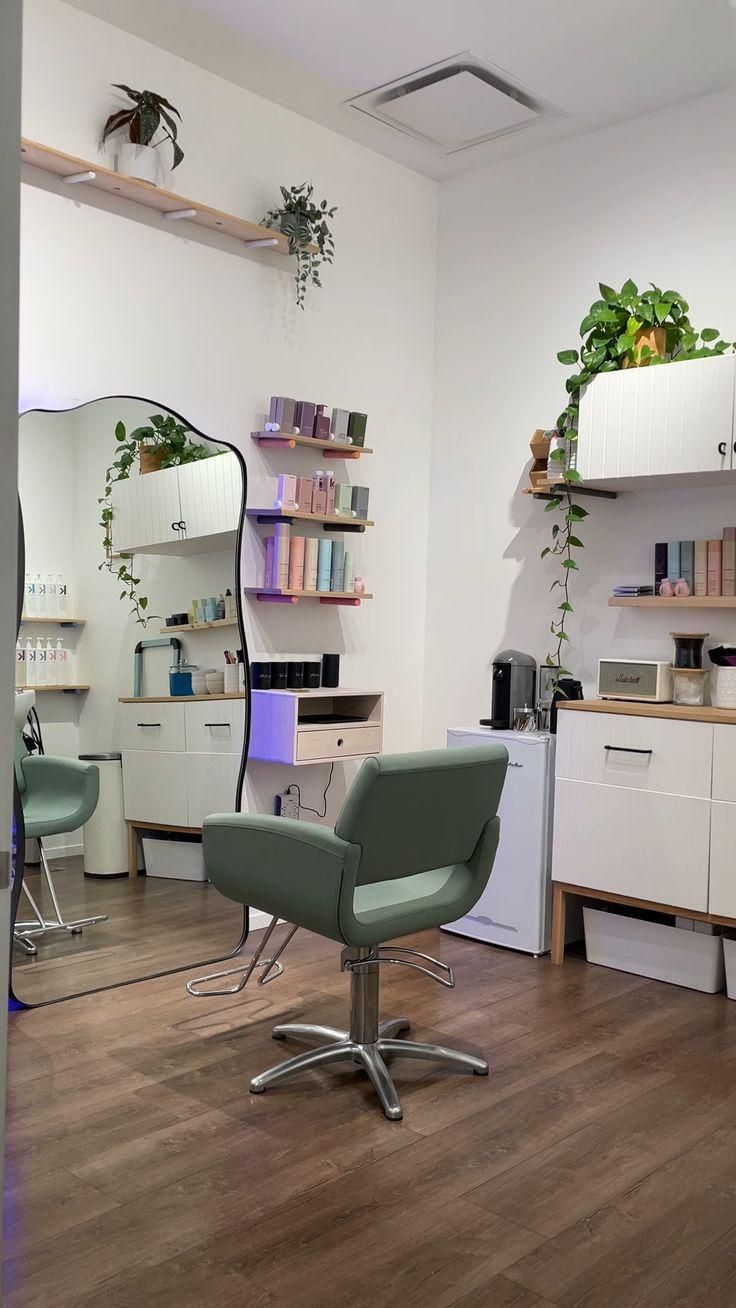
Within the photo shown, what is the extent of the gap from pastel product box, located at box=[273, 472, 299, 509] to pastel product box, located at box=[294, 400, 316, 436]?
204 millimetres

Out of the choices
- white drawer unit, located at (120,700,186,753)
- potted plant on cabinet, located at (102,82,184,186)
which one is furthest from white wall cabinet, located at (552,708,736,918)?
potted plant on cabinet, located at (102,82,184,186)

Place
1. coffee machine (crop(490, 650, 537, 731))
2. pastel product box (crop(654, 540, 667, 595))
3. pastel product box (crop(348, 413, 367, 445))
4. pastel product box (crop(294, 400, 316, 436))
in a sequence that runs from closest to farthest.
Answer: pastel product box (crop(654, 540, 667, 595)) → pastel product box (crop(294, 400, 316, 436)) → coffee machine (crop(490, 650, 537, 731)) → pastel product box (crop(348, 413, 367, 445))

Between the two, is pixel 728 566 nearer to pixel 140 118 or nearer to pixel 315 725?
pixel 315 725

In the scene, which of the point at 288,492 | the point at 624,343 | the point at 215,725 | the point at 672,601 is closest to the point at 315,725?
the point at 215,725

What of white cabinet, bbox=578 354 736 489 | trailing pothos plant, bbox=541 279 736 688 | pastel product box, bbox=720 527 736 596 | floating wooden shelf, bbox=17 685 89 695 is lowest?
floating wooden shelf, bbox=17 685 89 695

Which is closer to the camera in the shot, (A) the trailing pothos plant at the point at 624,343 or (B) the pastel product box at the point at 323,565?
(A) the trailing pothos plant at the point at 624,343

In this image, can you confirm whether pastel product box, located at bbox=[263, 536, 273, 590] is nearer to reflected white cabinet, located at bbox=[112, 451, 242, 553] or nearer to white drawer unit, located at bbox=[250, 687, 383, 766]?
reflected white cabinet, located at bbox=[112, 451, 242, 553]

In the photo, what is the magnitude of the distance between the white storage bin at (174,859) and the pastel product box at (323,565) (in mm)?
1164

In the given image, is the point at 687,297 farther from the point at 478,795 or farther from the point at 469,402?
the point at 478,795

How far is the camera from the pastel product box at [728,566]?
3.95 meters

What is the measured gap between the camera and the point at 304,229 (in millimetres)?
4398

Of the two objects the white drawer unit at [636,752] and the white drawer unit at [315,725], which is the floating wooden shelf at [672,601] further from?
the white drawer unit at [315,725]

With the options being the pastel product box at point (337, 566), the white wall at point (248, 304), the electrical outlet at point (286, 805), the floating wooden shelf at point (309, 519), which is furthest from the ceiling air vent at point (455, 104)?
the electrical outlet at point (286, 805)

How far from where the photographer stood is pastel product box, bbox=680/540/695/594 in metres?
4.10
